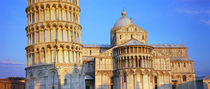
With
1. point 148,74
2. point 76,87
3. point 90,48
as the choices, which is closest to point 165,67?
point 148,74

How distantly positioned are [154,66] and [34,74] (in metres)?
37.2

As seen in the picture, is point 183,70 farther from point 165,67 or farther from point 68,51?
point 68,51

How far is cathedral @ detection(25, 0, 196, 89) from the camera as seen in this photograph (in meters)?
41.9

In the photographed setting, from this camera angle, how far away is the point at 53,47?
138 ft

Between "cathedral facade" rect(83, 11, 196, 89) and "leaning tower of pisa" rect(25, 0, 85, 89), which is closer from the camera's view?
"leaning tower of pisa" rect(25, 0, 85, 89)

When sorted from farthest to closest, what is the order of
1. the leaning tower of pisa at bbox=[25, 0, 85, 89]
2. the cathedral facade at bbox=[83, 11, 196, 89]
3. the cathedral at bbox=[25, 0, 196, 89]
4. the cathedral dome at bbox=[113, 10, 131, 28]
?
the cathedral dome at bbox=[113, 10, 131, 28]
the cathedral facade at bbox=[83, 11, 196, 89]
the cathedral at bbox=[25, 0, 196, 89]
the leaning tower of pisa at bbox=[25, 0, 85, 89]

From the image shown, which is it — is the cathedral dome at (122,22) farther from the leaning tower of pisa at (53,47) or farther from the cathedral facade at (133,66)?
the leaning tower of pisa at (53,47)

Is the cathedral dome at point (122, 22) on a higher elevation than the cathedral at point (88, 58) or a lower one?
higher

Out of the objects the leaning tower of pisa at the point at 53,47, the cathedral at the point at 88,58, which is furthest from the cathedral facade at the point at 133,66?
the leaning tower of pisa at the point at 53,47

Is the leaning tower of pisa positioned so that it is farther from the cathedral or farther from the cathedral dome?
the cathedral dome

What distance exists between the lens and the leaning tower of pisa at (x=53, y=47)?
1624 inches

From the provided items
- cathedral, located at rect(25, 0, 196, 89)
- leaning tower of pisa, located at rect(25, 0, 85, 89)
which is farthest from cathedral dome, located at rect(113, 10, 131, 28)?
leaning tower of pisa, located at rect(25, 0, 85, 89)

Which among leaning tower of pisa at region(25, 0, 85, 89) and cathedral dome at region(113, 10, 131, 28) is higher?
cathedral dome at region(113, 10, 131, 28)

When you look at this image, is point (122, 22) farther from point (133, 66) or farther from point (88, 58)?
point (133, 66)
